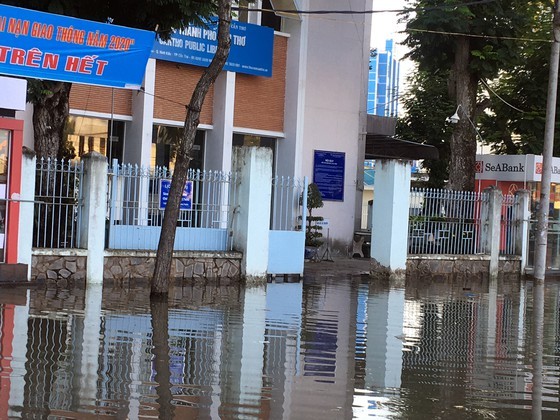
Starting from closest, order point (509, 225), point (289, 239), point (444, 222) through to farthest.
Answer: point (289, 239), point (444, 222), point (509, 225)

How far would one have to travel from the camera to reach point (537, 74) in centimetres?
3198

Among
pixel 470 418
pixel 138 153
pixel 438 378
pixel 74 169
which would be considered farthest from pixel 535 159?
pixel 470 418

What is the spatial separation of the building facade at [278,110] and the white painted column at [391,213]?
4166 millimetres

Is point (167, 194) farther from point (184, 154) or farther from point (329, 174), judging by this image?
point (329, 174)

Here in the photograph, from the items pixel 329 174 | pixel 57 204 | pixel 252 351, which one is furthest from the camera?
pixel 329 174

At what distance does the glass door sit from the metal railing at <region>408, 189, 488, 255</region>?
33.6 ft

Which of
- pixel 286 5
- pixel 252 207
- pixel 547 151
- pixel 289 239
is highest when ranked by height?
pixel 286 5

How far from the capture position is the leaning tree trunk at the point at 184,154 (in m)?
14.6

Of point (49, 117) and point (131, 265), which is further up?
point (49, 117)

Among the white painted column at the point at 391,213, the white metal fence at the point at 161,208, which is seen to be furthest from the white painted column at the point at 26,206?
the white painted column at the point at 391,213

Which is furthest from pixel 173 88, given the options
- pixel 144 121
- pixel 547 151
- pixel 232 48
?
pixel 547 151

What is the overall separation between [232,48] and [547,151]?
8.16 m

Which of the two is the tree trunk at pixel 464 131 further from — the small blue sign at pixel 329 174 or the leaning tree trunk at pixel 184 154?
the leaning tree trunk at pixel 184 154

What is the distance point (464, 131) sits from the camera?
26516mm
